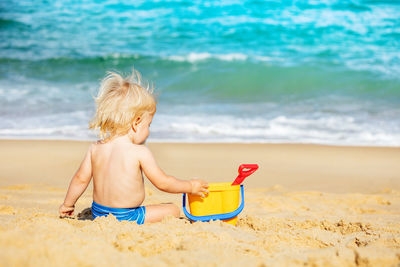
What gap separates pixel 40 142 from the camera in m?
4.95

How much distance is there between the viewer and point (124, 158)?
2.18 metres

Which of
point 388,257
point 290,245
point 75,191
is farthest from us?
point 75,191

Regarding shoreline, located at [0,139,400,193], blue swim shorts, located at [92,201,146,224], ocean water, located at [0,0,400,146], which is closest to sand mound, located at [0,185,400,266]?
blue swim shorts, located at [92,201,146,224]

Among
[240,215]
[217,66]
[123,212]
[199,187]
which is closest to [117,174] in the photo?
[123,212]

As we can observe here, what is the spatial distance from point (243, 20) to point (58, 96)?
6.34 meters

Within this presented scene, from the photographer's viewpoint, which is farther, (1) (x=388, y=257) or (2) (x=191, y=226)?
(2) (x=191, y=226)

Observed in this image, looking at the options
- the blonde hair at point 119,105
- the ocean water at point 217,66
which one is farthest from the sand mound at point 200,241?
the ocean water at point 217,66

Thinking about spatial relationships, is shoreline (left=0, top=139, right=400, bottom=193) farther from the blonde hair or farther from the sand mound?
the blonde hair

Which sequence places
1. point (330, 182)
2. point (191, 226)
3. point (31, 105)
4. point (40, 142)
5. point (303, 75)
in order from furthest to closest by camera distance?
point (303, 75) → point (31, 105) → point (40, 142) → point (330, 182) → point (191, 226)

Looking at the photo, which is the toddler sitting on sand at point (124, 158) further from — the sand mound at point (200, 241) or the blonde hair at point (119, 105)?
the sand mound at point (200, 241)

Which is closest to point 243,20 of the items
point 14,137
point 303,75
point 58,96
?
point 303,75

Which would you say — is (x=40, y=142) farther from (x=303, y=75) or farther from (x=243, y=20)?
(x=243, y=20)

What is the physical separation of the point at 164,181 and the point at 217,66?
8.12 meters

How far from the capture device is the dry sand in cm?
150
